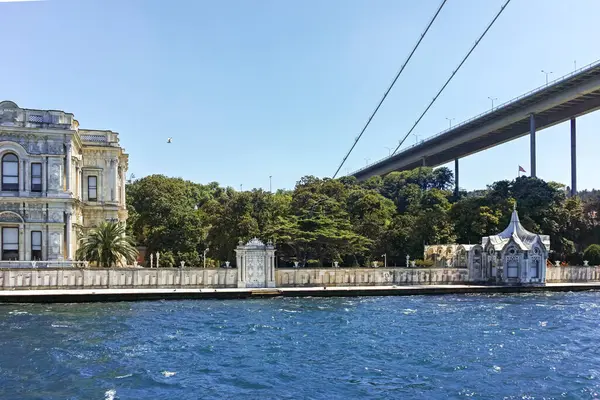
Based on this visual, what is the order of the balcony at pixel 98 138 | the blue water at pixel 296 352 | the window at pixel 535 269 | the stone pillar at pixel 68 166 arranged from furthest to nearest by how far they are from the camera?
the balcony at pixel 98 138 → the window at pixel 535 269 → the stone pillar at pixel 68 166 → the blue water at pixel 296 352

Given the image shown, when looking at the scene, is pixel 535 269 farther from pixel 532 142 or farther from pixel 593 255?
pixel 532 142

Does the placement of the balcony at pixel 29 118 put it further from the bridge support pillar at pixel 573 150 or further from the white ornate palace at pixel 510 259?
the bridge support pillar at pixel 573 150

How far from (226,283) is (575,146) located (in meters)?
48.8

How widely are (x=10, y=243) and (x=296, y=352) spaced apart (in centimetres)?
2645

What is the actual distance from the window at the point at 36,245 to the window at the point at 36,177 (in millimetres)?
2705

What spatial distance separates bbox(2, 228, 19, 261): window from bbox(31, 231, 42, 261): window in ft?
2.84

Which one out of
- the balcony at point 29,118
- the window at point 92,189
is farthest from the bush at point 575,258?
the balcony at point 29,118

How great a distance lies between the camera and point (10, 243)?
124 ft

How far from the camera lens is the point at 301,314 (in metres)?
26.0

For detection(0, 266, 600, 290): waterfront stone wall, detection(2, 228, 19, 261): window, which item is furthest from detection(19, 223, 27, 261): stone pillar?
detection(0, 266, 600, 290): waterfront stone wall

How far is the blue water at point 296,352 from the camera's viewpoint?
14.0 metres

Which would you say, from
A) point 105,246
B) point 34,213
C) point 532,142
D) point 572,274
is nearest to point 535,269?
point 572,274

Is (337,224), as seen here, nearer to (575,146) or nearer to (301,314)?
(301,314)

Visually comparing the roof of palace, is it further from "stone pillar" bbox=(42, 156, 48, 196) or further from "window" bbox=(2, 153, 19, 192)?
"window" bbox=(2, 153, 19, 192)
